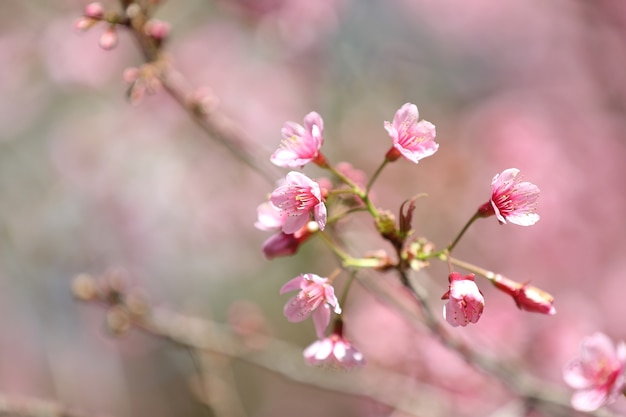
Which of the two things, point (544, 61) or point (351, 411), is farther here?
point (544, 61)

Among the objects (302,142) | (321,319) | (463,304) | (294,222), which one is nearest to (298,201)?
(294,222)

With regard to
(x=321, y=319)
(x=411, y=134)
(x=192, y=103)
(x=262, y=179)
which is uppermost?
(x=411, y=134)

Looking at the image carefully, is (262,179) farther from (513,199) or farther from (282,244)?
(513,199)

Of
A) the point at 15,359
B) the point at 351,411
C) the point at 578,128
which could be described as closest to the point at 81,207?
the point at 15,359

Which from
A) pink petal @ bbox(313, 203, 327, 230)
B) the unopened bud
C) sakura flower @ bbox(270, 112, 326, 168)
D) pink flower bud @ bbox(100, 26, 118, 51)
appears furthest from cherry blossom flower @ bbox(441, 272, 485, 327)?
the unopened bud

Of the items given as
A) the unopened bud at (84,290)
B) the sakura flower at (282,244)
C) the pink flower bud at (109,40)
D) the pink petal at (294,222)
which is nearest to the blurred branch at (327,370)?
the unopened bud at (84,290)

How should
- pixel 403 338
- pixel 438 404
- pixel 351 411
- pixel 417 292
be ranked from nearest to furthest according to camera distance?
pixel 417 292 < pixel 438 404 < pixel 403 338 < pixel 351 411

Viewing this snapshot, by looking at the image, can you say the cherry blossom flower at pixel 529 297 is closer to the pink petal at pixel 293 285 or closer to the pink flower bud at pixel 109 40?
the pink petal at pixel 293 285

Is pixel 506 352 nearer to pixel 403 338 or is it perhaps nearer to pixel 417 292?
pixel 403 338
